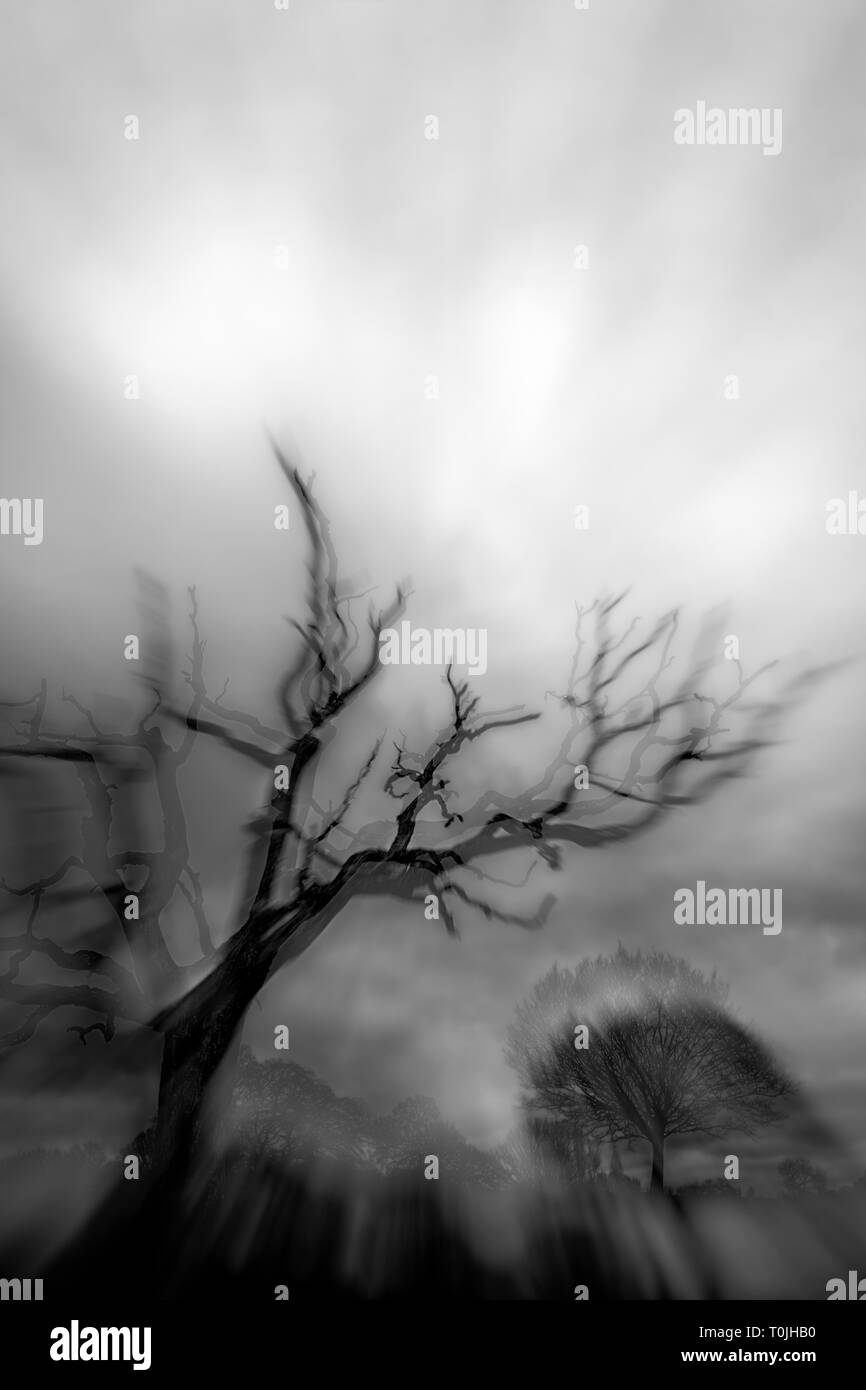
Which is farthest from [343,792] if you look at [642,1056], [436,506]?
[642,1056]

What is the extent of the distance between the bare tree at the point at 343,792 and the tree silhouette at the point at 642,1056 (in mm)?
243

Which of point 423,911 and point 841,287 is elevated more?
point 841,287

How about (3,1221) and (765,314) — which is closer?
(3,1221)

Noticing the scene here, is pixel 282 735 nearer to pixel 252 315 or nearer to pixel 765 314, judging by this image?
pixel 252 315

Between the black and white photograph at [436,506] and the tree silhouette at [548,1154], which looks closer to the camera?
the tree silhouette at [548,1154]

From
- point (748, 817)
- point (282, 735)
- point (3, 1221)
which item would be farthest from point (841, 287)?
point (3, 1221)

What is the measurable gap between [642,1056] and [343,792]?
1.01m

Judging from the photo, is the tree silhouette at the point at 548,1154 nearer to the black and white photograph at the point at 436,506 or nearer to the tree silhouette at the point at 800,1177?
the black and white photograph at the point at 436,506

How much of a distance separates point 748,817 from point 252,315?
187 centimetres

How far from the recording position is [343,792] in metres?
2.35

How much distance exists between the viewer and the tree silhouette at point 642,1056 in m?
2.21

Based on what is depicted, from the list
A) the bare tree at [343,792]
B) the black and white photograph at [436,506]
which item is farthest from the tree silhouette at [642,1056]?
the bare tree at [343,792]

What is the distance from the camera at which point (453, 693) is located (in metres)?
2.35

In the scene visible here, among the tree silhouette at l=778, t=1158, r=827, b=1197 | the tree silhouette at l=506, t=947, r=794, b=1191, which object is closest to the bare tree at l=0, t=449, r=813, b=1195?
the tree silhouette at l=506, t=947, r=794, b=1191
